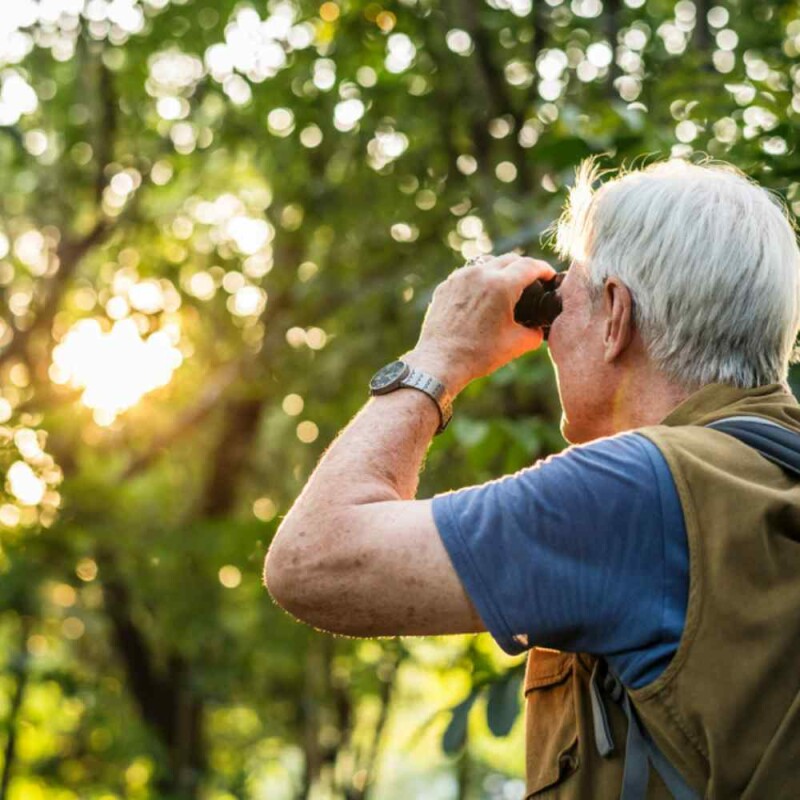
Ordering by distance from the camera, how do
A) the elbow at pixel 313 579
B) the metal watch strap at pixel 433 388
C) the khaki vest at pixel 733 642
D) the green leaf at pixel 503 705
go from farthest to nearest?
the green leaf at pixel 503 705
the metal watch strap at pixel 433 388
the elbow at pixel 313 579
the khaki vest at pixel 733 642

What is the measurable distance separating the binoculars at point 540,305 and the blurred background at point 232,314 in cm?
133

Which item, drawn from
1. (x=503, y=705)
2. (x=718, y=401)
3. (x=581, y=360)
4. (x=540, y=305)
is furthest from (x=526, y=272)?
(x=503, y=705)

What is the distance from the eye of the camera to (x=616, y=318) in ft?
5.78

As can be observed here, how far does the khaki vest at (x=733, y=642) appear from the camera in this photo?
1.41 meters

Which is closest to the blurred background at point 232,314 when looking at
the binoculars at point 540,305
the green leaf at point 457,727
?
the green leaf at point 457,727

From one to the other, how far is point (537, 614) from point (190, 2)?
4.86m

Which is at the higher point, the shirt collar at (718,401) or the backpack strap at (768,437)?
the shirt collar at (718,401)

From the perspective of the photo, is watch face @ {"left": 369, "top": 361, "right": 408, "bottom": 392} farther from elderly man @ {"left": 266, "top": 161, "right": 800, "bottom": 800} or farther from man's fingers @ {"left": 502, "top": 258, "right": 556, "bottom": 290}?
man's fingers @ {"left": 502, "top": 258, "right": 556, "bottom": 290}

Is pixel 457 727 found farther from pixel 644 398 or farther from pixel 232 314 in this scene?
pixel 232 314

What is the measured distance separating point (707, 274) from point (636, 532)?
0.41 meters

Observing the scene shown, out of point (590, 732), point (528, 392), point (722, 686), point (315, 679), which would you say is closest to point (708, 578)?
point (722, 686)

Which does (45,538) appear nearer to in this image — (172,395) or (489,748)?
(172,395)

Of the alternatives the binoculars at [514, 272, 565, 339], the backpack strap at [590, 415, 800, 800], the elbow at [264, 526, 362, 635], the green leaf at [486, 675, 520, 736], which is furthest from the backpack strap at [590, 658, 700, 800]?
the green leaf at [486, 675, 520, 736]

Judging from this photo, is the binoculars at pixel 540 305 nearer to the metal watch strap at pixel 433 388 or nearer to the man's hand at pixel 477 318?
the man's hand at pixel 477 318
